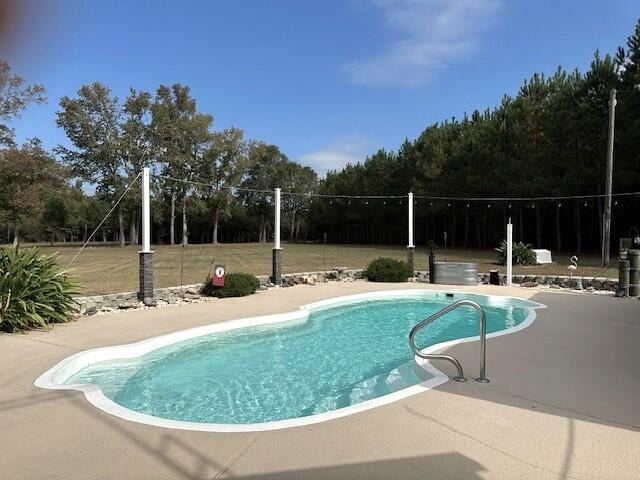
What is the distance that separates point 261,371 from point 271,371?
134mm

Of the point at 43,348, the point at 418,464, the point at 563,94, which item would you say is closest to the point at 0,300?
the point at 43,348

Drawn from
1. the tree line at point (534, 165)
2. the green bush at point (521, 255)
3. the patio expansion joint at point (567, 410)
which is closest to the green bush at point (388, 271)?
the tree line at point (534, 165)

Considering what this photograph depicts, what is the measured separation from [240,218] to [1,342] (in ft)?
181

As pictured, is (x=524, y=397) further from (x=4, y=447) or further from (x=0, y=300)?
(x=0, y=300)

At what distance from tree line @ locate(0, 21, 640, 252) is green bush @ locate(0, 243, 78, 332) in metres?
10.9

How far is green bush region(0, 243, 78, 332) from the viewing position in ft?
22.6

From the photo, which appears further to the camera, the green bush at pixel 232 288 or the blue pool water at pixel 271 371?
the green bush at pixel 232 288

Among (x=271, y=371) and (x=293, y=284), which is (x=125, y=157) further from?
(x=271, y=371)

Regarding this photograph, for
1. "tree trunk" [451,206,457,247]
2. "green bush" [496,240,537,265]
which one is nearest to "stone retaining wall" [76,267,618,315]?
"green bush" [496,240,537,265]

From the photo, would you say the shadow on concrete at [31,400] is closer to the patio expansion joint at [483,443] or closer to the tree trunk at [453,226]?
the patio expansion joint at [483,443]

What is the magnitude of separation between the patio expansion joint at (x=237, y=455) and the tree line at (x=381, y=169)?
14.3 metres

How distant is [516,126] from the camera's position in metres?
27.8

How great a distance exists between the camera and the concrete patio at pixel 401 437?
278cm

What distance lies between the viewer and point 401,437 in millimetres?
Result: 3225
